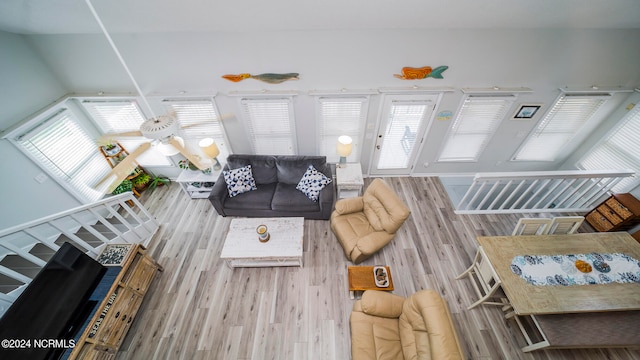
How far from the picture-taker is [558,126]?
167 inches

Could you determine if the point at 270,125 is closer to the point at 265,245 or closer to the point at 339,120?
the point at 339,120

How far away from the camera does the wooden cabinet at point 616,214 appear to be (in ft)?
11.5

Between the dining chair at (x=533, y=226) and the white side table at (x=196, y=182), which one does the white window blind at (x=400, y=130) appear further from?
the white side table at (x=196, y=182)

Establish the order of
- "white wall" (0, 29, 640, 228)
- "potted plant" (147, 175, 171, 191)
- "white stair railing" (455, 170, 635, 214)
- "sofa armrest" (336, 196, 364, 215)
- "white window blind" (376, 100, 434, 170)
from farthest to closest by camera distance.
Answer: "potted plant" (147, 175, 171, 191) < "white window blind" (376, 100, 434, 170) < "sofa armrest" (336, 196, 364, 215) < "white stair railing" (455, 170, 635, 214) < "white wall" (0, 29, 640, 228)

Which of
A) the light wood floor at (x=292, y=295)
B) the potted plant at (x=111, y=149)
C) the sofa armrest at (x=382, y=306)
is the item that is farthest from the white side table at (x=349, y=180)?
the potted plant at (x=111, y=149)

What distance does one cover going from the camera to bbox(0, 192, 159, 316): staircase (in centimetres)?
240

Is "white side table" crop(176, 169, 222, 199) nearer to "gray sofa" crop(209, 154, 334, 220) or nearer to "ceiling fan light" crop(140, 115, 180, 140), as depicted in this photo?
"gray sofa" crop(209, 154, 334, 220)

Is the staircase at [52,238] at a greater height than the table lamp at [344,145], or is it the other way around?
the table lamp at [344,145]

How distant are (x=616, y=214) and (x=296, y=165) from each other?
5.68 meters

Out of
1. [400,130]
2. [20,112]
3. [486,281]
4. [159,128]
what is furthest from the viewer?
[400,130]

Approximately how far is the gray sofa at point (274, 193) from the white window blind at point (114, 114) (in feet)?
6.02

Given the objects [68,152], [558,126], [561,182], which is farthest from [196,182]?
[558,126]

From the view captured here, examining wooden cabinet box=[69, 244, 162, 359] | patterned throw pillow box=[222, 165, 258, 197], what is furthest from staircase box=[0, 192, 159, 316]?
patterned throw pillow box=[222, 165, 258, 197]

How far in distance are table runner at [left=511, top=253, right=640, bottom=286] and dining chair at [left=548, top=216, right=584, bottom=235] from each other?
1.45 ft
